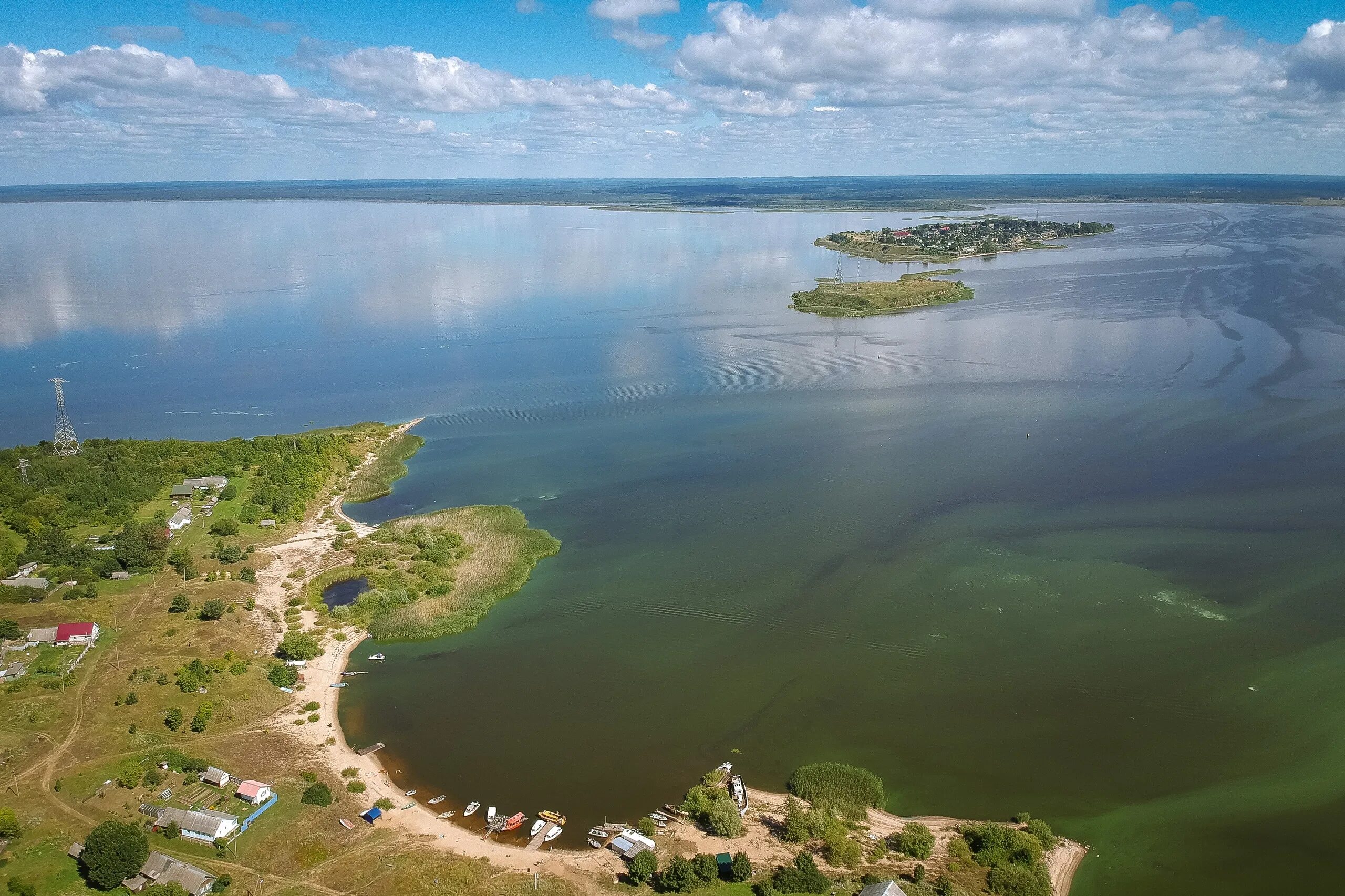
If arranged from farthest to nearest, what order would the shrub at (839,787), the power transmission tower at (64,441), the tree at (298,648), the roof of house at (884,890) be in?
Result: the power transmission tower at (64,441), the tree at (298,648), the shrub at (839,787), the roof of house at (884,890)

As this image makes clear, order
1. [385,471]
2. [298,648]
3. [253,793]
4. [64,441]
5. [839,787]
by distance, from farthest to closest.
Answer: [385,471], [64,441], [298,648], [839,787], [253,793]

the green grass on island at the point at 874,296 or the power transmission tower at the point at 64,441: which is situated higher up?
the green grass on island at the point at 874,296

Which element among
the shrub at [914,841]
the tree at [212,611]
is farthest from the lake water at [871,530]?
the tree at [212,611]

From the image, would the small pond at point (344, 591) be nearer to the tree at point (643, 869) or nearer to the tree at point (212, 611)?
the tree at point (212, 611)

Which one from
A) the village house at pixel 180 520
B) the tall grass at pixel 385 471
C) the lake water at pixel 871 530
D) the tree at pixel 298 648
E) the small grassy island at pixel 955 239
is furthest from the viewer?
the small grassy island at pixel 955 239

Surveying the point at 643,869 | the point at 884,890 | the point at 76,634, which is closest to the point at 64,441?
the point at 76,634

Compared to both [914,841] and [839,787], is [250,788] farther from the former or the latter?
[914,841]

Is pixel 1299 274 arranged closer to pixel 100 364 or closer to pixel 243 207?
pixel 100 364

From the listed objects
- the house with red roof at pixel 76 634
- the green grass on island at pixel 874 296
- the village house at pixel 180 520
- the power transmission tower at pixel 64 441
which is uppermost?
the green grass on island at pixel 874 296
